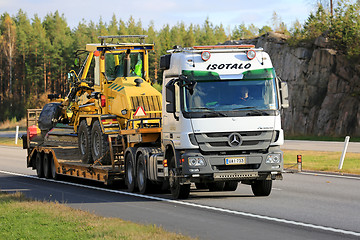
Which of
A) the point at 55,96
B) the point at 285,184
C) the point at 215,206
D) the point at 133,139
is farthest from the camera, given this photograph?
the point at 55,96

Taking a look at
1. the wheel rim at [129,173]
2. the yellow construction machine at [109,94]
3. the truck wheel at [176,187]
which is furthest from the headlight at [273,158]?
the yellow construction machine at [109,94]

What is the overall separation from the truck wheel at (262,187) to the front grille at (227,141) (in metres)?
1.24

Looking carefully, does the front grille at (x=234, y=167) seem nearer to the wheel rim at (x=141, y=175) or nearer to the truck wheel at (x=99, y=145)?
the wheel rim at (x=141, y=175)

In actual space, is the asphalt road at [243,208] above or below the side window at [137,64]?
below

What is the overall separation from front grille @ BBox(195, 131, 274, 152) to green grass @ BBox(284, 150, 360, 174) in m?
8.29

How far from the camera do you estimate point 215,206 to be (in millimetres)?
15203

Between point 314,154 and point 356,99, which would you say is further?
point 356,99

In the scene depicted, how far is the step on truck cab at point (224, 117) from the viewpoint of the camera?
52.0 ft

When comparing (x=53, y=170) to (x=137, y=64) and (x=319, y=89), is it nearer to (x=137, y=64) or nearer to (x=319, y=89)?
(x=137, y=64)

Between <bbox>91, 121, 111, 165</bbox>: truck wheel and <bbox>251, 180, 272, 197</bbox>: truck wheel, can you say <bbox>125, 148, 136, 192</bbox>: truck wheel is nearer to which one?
<bbox>91, 121, 111, 165</bbox>: truck wheel

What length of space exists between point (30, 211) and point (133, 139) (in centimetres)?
537

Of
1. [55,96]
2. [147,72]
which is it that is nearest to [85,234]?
[147,72]

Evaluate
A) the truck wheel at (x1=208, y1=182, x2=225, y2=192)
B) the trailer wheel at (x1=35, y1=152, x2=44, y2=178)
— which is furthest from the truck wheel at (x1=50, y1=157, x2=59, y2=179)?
the truck wheel at (x1=208, y1=182, x2=225, y2=192)

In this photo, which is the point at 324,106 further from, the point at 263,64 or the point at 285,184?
the point at 263,64
